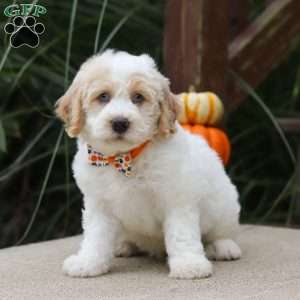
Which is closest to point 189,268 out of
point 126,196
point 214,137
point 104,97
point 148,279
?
point 148,279

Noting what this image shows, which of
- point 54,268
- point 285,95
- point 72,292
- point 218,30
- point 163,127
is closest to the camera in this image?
point 72,292

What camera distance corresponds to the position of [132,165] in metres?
2.77

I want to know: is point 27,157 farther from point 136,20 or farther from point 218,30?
point 218,30

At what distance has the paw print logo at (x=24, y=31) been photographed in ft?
10.6

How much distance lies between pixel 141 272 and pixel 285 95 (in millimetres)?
2351

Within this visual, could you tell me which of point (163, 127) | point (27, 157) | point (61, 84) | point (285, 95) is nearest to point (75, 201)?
point (27, 157)

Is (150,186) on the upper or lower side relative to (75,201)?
upper

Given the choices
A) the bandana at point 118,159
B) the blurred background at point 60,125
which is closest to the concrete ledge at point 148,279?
the bandana at point 118,159

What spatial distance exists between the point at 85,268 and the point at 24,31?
51.0 inches

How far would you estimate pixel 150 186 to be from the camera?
2.75 meters

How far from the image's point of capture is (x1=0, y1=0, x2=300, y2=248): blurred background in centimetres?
404

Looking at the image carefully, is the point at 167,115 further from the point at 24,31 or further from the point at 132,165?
the point at 24,31

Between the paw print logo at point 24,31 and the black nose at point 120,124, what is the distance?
76 centimetres

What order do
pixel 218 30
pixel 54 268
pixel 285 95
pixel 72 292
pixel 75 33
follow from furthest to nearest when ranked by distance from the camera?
pixel 285 95 → pixel 75 33 → pixel 218 30 → pixel 54 268 → pixel 72 292
